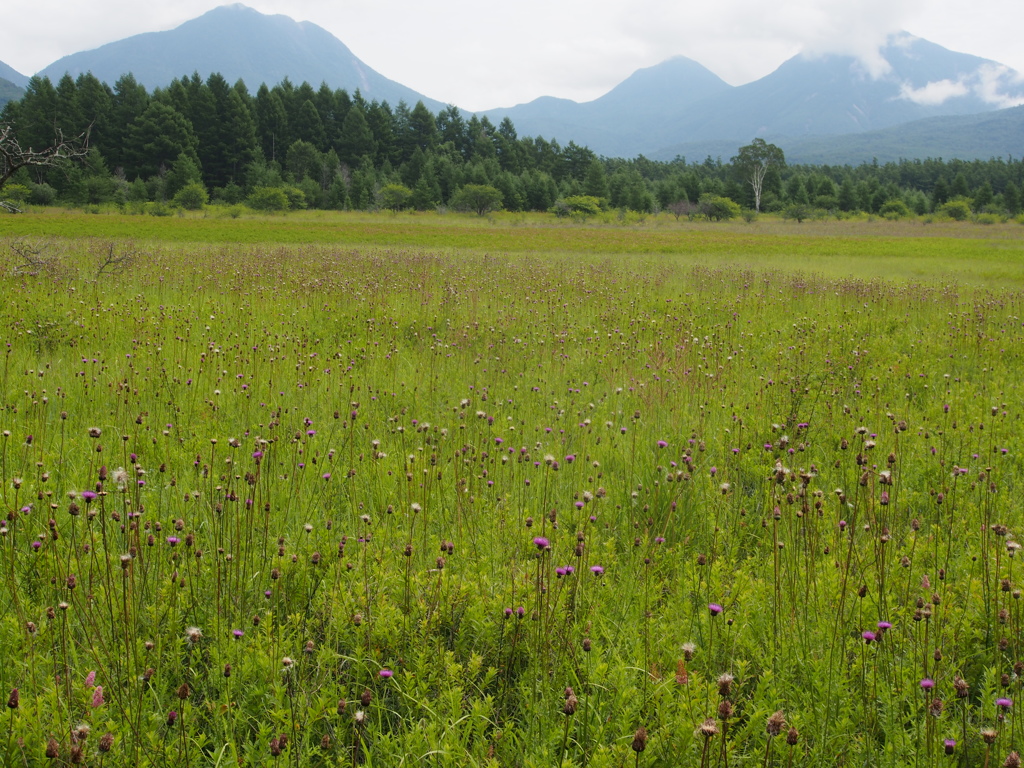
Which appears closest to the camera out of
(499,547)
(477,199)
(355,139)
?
(499,547)

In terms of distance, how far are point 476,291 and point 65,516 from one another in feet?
29.9

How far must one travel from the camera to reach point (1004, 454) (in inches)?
187

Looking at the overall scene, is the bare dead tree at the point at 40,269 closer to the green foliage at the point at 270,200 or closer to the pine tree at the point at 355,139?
the green foliage at the point at 270,200

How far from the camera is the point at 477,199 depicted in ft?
226

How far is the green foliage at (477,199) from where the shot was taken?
68.1 metres

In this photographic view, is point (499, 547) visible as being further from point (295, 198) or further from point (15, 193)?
point (295, 198)

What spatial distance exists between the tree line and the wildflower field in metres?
59.2

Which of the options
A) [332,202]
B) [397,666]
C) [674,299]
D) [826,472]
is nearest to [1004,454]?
[826,472]

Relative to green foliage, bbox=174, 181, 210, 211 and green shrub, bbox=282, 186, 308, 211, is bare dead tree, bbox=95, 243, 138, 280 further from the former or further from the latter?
green shrub, bbox=282, 186, 308, 211

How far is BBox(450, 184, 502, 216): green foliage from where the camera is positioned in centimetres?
6812

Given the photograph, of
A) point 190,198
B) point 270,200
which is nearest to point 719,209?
point 270,200

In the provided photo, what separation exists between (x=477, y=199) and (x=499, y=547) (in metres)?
68.9

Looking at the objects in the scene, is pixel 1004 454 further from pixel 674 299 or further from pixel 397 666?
pixel 674 299

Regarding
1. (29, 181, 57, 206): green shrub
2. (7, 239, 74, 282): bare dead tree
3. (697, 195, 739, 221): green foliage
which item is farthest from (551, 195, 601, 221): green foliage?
(7, 239, 74, 282): bare dead tree
